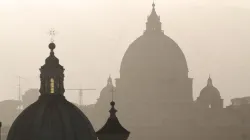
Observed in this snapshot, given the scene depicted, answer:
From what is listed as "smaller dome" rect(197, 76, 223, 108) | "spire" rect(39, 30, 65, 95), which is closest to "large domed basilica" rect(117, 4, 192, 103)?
"smaller dome" rect(197, 76, 223, 108)

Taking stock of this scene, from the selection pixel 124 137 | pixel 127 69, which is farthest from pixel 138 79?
pixel 124 137

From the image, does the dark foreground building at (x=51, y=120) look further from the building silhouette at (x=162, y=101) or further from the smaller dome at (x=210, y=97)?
the smaller dome at (x=210, y=97)

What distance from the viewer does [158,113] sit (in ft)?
623

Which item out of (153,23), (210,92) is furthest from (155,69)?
(210,92)

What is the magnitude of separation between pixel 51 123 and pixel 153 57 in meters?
130

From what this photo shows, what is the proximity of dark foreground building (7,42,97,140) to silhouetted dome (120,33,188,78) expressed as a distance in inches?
4893

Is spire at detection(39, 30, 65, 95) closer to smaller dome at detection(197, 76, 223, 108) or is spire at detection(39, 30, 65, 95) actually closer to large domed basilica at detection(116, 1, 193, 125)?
large domed basilica at detection(116, 1, 193, 125)

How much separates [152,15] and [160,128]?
1880 centimetres

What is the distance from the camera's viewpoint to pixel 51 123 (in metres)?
55.4

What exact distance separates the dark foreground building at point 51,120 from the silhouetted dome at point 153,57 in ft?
408

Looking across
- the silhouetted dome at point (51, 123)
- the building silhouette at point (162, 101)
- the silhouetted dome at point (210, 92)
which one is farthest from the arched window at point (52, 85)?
the silhouetted dome at point (210, 92)

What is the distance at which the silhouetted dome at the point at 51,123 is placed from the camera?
180 feet

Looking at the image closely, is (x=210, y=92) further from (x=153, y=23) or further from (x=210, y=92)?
(x=153, y=23)

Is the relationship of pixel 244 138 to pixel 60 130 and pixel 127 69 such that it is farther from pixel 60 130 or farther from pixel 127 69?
pixel 60 130
